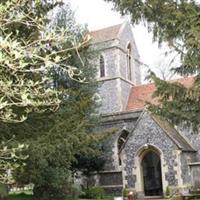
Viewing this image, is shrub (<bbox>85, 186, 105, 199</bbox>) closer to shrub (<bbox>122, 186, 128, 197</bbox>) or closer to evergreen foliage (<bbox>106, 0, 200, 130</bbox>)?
shrub (<bbox>122, 186, 128, 197</bbox>)

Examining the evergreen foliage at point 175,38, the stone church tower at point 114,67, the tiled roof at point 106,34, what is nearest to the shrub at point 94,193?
the stone church tower at point 114,67

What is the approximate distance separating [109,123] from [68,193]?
318 inches

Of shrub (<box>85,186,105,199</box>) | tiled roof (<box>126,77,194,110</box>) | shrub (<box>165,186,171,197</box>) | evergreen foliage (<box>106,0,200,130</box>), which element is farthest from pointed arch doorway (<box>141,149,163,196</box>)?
evergreen foliage (<box>106,0,200,130</box>)

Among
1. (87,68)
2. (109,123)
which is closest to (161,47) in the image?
(87,68)

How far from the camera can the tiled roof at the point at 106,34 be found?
103 feet

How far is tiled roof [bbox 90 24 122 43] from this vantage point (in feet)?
103

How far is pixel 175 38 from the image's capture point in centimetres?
1094

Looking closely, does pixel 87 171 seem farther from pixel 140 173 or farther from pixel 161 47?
pixel 161 47

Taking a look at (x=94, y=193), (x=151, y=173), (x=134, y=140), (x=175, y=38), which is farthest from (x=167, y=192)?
(x=175, y=38)

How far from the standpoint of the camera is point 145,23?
11250mm

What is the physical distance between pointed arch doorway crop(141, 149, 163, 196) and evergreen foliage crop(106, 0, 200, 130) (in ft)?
46.2

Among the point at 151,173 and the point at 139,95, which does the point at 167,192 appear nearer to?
the point at 151,173

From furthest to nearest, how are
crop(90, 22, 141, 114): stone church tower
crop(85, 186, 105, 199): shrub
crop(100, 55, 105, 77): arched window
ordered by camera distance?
crop(100, 55, 105, 77): arched window → crop(90, 22, 141, 114): stone church tower → crop(85, 186, 105, 199): shrub

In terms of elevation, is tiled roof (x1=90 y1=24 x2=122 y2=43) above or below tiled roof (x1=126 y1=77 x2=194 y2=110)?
above
